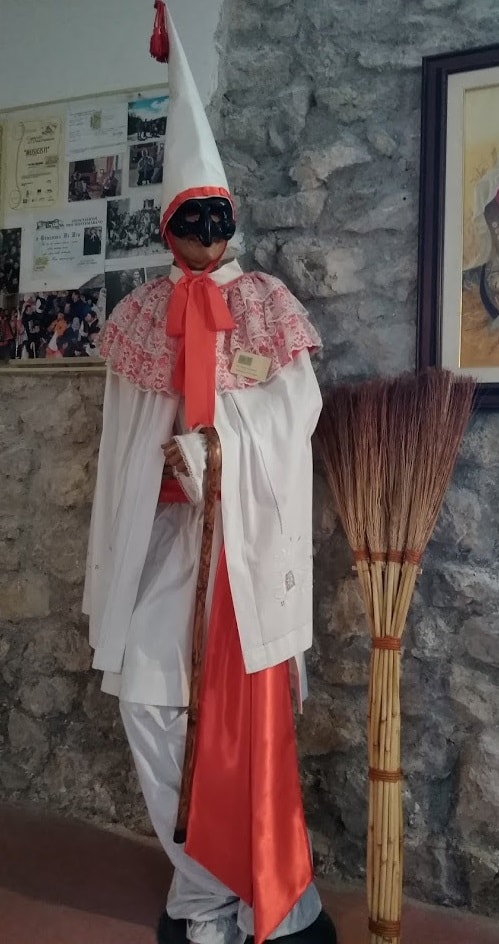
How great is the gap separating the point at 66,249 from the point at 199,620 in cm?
102

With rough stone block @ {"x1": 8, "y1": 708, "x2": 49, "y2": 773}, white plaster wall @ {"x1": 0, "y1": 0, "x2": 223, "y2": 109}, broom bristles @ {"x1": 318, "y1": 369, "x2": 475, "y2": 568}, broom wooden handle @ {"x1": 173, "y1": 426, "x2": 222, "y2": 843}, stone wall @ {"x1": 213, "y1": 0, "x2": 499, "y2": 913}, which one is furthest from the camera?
rough stone block @ {"x1": 8, "y1": 708, "x2": 49, "y2": 773}

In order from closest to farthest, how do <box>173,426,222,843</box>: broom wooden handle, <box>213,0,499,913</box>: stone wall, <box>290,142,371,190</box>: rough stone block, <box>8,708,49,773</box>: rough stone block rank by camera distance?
<box>173,426,222,843</box>: broom wooden handle < <box>213,0,499,913</box>: stone wall < <box>290,142,371,190</box>: rough stone block < <box>8,708,49,773</box>: rough stone block

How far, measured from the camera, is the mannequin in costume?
1.29 m

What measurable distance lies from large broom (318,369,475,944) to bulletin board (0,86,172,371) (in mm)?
674

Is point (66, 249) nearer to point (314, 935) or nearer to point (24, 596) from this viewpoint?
point (24, 596)

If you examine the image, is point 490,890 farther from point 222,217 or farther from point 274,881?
point 222,217

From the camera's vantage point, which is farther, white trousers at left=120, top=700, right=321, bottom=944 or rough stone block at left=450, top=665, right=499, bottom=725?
rough stone block at left=450, top=665, right=499, bottom=725

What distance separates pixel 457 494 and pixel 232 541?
1.62 ft

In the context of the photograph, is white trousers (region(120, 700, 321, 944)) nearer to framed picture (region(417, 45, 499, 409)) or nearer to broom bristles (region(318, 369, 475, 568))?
broom bristles (region(318, 369, 475, 568))

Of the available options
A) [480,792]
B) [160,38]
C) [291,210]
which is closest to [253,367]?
[291,210]

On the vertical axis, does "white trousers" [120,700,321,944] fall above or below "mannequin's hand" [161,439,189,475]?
below

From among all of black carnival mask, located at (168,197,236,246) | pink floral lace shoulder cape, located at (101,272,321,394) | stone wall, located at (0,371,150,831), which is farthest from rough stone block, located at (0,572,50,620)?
black carnival mask, located at (168,197,236,246)

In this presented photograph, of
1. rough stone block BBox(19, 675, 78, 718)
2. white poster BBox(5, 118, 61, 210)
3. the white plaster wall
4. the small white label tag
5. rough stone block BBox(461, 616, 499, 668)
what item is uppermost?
the white plaster wall

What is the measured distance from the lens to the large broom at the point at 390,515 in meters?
1.33
